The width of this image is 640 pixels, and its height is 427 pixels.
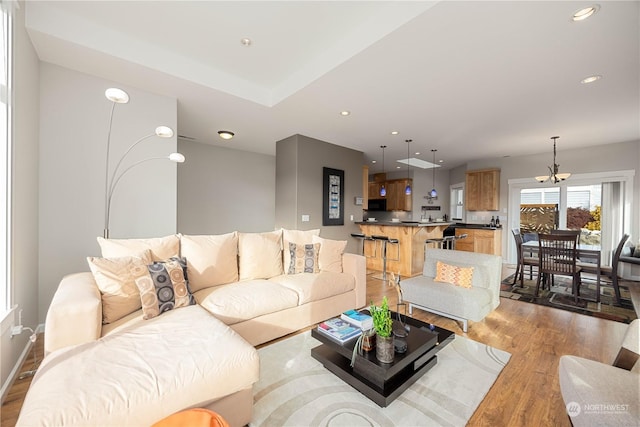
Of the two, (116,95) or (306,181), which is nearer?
(116,95)

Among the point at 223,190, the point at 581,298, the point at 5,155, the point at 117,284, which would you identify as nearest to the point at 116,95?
the point at 5,155

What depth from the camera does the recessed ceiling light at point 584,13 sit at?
6.03ft

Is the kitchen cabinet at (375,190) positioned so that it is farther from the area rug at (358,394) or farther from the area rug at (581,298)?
the area rug at (358,394)

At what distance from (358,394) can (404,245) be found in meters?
3.72

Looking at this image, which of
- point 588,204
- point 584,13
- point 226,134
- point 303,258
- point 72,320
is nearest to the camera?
point 72,320

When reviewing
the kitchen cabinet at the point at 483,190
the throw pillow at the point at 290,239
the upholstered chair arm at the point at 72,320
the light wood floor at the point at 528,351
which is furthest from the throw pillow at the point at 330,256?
the kitchen cabinet at the point at 483,190

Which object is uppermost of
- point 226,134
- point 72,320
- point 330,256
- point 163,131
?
point 226,134

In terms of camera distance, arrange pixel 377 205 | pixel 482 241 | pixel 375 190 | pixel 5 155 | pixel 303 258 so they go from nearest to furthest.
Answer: pixel 5 155 < pixel 303 258 < pixel 482 241 < pixel 377 205 < pixel 375 190

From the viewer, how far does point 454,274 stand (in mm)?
2949

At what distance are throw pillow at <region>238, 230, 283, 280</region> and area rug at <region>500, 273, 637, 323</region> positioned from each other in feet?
11.2

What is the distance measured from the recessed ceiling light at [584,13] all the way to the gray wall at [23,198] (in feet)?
13.7

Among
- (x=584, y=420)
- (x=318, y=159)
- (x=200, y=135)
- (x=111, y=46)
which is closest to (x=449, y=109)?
(x=318, y=159)

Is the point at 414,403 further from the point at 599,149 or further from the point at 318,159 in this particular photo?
the point at 599,149

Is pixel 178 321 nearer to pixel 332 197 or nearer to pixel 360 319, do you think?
pixel 360 319
